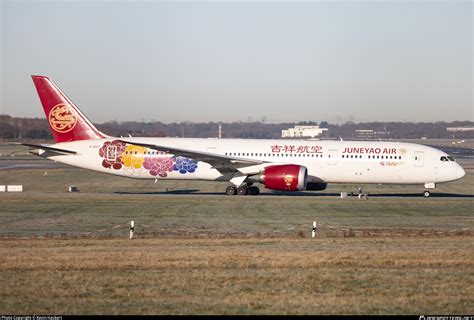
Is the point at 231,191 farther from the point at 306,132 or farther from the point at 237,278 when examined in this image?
the point at 306,132

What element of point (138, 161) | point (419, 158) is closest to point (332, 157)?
point (419, 158)

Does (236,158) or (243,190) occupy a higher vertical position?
(236,158)

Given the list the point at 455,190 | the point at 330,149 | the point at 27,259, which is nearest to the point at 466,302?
the point at 27,259

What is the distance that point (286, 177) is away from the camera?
42312 mm

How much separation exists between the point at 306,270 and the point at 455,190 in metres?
35.6

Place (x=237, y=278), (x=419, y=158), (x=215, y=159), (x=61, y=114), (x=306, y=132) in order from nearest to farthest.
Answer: (x=237, y=278)
(x=215, y=159)
(x=419, y=158)
(x=61, y=114)
(x=306, y=132)

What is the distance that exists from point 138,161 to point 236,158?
6.32 metres

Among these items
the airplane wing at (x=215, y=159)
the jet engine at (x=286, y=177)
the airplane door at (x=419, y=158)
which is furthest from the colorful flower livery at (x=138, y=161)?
the airplane door at (x=419, y=158)

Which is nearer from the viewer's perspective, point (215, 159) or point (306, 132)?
point (215, 159)

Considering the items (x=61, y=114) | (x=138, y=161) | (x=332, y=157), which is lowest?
(x=138, y=161)

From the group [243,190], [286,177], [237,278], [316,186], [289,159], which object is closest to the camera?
[237,278]

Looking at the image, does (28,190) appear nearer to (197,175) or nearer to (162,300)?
(197,175)

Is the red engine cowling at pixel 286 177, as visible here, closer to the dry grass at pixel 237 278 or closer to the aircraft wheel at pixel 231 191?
the aircraft wheel at pixel 231 191

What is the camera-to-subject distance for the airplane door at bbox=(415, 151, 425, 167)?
44.5m
